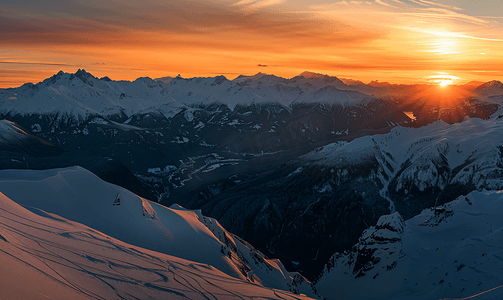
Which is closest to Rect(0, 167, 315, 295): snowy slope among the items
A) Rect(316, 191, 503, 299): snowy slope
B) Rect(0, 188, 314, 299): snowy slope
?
Rect(0, 188, 314, 299): snowy slope

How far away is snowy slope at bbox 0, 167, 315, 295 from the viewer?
276 feet

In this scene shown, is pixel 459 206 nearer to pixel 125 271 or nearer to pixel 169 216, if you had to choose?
pixel 169 216

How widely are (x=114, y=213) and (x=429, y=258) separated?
109m

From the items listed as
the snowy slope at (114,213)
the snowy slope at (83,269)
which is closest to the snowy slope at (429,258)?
the snowy slope at (114,213)

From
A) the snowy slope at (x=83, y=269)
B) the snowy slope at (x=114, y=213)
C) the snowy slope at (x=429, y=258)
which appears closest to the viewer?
the snowy slope at (x=83, y=269)

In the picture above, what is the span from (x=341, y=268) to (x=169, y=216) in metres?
93.3

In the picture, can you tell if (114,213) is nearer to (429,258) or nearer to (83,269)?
(83,269)

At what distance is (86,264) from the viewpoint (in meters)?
53.4

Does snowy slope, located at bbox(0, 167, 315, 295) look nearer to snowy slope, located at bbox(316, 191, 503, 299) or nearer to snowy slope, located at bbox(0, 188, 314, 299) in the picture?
snowy slope, located at bbox(0, 188, 314, 299)

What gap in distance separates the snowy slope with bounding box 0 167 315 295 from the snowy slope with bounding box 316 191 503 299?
5194cm

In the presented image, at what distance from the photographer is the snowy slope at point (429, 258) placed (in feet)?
348

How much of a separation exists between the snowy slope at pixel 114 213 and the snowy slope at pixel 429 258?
5194 centimetres

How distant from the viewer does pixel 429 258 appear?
129 meters

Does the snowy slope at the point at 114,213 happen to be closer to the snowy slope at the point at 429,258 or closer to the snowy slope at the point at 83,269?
the snowy slope at the point at 83,269
